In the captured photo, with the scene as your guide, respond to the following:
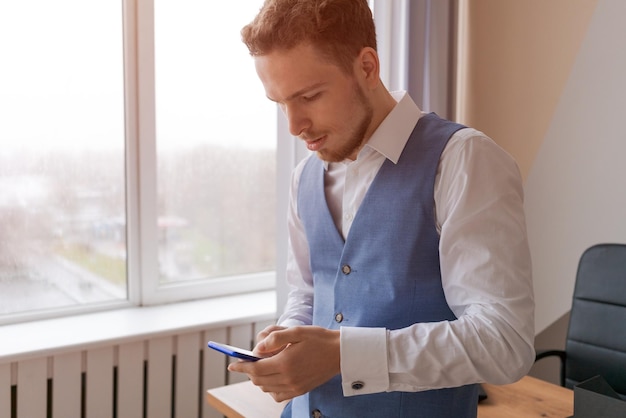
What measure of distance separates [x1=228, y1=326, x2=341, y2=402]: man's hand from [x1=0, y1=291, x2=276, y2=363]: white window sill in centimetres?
131

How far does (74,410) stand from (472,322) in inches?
65.0

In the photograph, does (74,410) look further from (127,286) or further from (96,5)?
(96,5)

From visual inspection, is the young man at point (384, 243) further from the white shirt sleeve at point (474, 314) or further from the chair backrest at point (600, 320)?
the chair backrest at point (600, 320)

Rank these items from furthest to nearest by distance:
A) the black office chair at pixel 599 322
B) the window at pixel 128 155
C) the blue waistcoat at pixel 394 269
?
the window at pixel 128 155 < the black office chair at pixel 599 322 < the blue waistcoat at pixel 394 269

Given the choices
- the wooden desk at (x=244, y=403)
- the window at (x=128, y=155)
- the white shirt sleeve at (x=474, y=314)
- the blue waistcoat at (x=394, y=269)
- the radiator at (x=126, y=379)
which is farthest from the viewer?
the window at (x=128, y=155)

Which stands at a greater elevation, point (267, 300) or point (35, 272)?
point (35, 272)

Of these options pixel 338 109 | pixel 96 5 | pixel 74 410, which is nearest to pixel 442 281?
pixel 338 109

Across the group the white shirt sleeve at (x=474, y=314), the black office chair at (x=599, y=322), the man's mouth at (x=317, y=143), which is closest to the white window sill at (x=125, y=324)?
the black office chair at (x=599, y=322)

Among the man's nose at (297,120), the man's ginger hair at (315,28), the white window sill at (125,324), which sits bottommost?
the white window sill at (125,324)

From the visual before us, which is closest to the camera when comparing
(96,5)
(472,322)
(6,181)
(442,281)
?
(472,322)

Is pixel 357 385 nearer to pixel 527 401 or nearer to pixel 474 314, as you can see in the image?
pixel 474 314

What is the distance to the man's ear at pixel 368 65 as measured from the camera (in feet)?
3.87

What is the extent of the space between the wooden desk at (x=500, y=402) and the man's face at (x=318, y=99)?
0.79 metres

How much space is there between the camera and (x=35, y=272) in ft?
8.02
